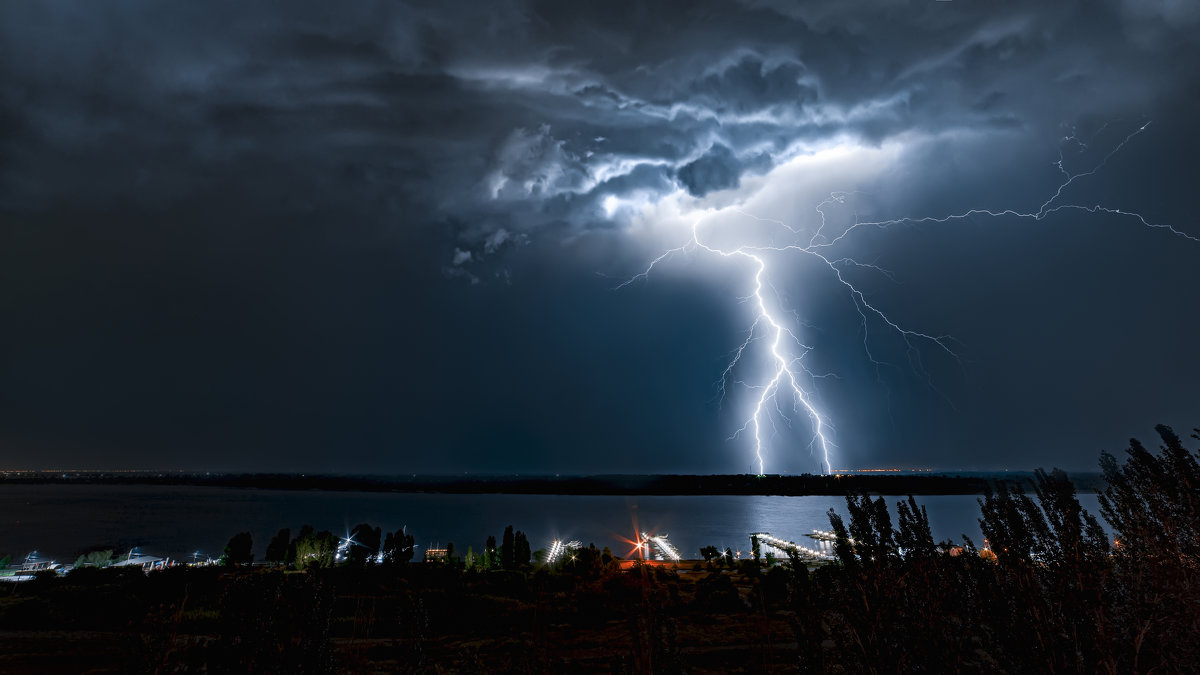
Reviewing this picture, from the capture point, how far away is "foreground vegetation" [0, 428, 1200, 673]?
6.23 meters

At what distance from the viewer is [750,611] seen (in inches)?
688

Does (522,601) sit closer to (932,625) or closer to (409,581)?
(409,581)

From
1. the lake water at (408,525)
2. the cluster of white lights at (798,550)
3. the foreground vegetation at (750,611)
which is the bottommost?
the foreground vegetation at (750,611)

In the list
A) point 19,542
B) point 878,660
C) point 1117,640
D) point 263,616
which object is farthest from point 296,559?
point 19,542

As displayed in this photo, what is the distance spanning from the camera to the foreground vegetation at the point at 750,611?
623 cm

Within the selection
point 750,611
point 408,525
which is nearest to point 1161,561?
point 750,611

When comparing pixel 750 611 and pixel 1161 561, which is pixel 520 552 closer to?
pixel 750 611

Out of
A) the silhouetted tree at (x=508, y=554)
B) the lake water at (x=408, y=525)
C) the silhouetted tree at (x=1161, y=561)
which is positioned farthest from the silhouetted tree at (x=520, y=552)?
the silhouetted tree at (x=1161, y=561)

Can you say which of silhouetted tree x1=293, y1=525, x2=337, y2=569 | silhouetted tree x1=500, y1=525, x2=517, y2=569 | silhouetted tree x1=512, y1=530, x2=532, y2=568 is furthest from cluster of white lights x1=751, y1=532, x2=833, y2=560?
silhouetted tree x1=293, y1=525, x2=337, y2=569

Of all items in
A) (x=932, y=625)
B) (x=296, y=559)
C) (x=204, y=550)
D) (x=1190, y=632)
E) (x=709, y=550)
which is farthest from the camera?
(x=204, y=550)

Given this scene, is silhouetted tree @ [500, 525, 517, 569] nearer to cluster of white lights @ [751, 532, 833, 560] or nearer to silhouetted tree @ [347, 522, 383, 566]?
silhouetted tree @ [347, 522, 383, 566]

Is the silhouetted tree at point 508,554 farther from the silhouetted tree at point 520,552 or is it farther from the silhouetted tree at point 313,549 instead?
the silhouetted tree at point 313,549

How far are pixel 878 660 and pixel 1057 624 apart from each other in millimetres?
2243

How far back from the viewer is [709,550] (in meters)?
33.3
